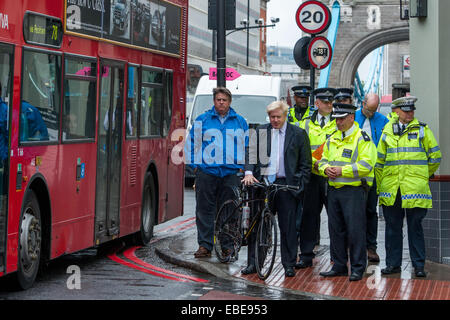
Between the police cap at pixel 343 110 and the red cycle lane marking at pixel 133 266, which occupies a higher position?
the police cap at pixel 343 110

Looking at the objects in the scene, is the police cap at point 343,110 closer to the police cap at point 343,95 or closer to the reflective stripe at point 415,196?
the police cap at point 343,95

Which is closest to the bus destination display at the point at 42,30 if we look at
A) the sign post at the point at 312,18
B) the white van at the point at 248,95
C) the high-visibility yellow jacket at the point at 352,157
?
the high-visibility yellow jacket at the point at 352,157

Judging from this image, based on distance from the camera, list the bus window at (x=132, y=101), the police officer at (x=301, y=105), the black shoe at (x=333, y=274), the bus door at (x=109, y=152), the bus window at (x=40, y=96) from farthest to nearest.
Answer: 1. the police officer at (x=301, y=105)
2. the bus window at (x=132, y=101)
3. the bus door at (x=109, y=152)
4. the black shoe at (x=333, y=274)
5. the bus window at (x=40, y=96)

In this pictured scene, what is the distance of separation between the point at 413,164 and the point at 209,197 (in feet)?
7.89

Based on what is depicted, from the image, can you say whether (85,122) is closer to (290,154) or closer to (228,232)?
(228,232)

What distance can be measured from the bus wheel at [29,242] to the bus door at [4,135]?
41 cm

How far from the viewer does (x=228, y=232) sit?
11.3 m

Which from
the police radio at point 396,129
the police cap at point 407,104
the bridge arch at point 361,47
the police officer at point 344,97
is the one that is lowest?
the police radio at point 396,129

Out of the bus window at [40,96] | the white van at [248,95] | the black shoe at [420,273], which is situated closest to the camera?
the bus window at [40,96]

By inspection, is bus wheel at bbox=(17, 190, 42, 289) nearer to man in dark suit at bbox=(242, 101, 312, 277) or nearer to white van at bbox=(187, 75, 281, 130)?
man in dark suit at bbox=(242, 101, 312, 277)

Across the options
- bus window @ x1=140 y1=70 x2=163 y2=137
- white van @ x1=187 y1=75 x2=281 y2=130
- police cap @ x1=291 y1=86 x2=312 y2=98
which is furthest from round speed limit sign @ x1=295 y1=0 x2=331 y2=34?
white van @ x1=187 y1=75 x2=281 y2=130

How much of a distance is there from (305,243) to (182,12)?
4757mm

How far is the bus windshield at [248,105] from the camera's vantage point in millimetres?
22469

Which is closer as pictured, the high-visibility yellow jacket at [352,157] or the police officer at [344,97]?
the high-visibility yellow jacket at [352,157]
